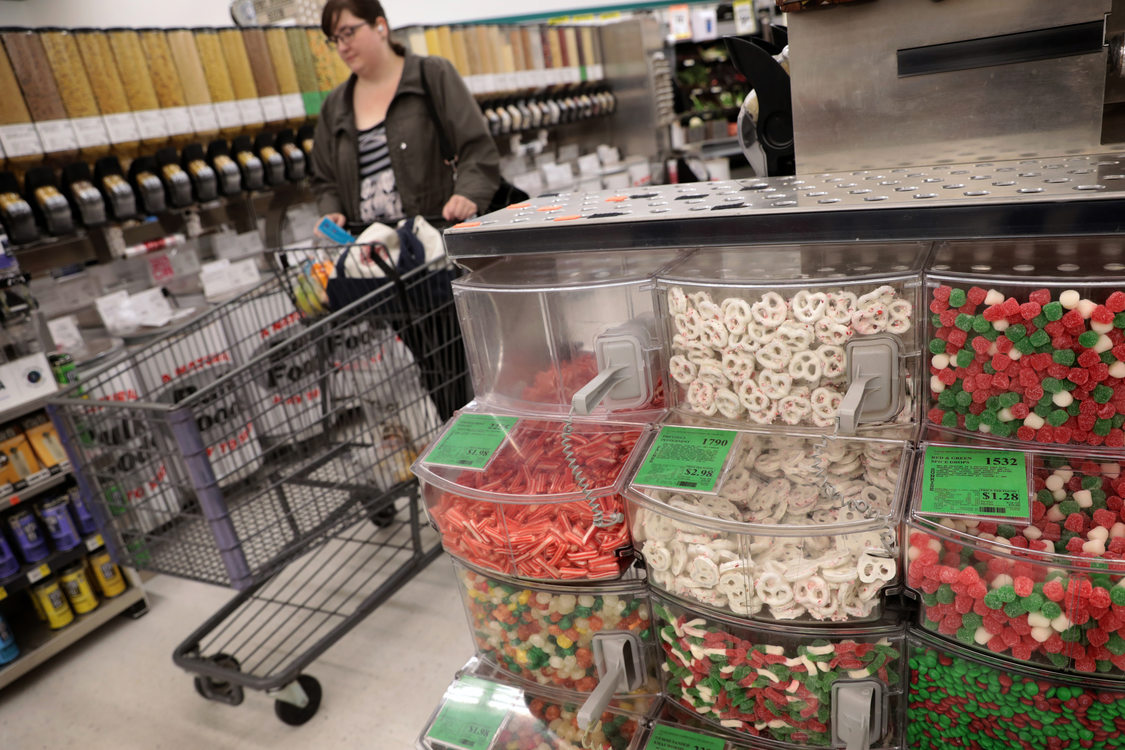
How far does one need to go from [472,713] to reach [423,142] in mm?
1932

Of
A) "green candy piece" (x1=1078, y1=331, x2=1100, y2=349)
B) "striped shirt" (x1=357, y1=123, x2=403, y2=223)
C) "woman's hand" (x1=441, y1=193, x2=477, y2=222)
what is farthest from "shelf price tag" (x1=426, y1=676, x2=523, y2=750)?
"striped shirt" (x1=357, y1=123, x2=403, y2=223)

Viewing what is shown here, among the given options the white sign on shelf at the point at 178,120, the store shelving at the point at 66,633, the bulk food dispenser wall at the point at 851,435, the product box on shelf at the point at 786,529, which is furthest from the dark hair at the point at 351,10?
the product box on shelf at the point at 786,529

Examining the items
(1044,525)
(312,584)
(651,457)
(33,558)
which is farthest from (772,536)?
(33,558)

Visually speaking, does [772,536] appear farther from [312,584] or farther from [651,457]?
[312,584]

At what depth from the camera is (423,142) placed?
8.54ft

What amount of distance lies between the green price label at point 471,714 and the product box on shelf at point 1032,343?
805 mm

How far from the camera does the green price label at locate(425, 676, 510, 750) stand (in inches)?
47.7

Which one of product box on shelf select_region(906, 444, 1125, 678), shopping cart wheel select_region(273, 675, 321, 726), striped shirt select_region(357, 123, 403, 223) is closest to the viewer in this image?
product box on shelf select_region(906, 444, 1125, 678)

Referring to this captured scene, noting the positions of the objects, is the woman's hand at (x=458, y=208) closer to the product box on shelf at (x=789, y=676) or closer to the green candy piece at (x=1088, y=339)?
the product box on shelf at (x=789, y=676)

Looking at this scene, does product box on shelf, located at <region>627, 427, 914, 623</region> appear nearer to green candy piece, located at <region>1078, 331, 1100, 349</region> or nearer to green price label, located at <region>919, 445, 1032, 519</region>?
green price label, located at <region>919, 445, 1032, 519</region>

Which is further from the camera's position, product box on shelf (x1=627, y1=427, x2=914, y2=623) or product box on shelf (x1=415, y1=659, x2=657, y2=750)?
product box on shelf (x1=415, y1=659, x2=657, y2=750)

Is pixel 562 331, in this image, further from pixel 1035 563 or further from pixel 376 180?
pixel 376 180

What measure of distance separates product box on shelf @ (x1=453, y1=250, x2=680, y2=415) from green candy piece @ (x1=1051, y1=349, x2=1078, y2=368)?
50 centimetres

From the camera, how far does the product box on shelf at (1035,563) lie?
0.82m
